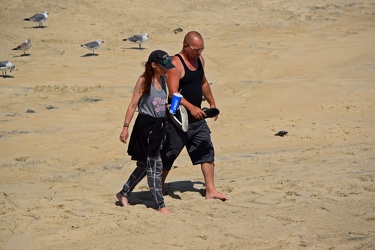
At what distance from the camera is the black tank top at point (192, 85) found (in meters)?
7.88

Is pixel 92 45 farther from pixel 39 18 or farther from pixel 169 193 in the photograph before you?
pixel 169 193

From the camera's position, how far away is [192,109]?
7.75 meters

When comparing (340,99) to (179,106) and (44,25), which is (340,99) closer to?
(179,106)

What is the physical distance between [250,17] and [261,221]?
15.2 m

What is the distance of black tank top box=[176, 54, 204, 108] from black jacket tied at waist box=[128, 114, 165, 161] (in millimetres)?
505

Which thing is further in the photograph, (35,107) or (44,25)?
(44,25)

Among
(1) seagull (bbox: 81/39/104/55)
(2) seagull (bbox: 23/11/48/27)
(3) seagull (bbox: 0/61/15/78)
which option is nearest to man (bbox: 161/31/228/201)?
(3) seagull (bbox: 0/61/15/78)

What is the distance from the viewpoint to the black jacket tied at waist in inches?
296

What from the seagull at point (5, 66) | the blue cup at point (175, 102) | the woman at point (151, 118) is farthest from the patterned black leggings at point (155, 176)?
the seagull at point (5, 66)

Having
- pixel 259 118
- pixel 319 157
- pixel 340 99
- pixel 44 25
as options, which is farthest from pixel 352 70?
pixel 44 25

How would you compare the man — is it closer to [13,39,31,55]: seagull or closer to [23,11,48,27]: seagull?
[13,39,31,55]: seagull

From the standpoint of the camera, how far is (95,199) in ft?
27.3

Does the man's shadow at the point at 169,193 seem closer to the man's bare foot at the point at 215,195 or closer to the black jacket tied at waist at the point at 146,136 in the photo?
the man's bare foot at the point at 215,195

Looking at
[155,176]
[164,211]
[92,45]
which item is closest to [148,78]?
[155,176]
